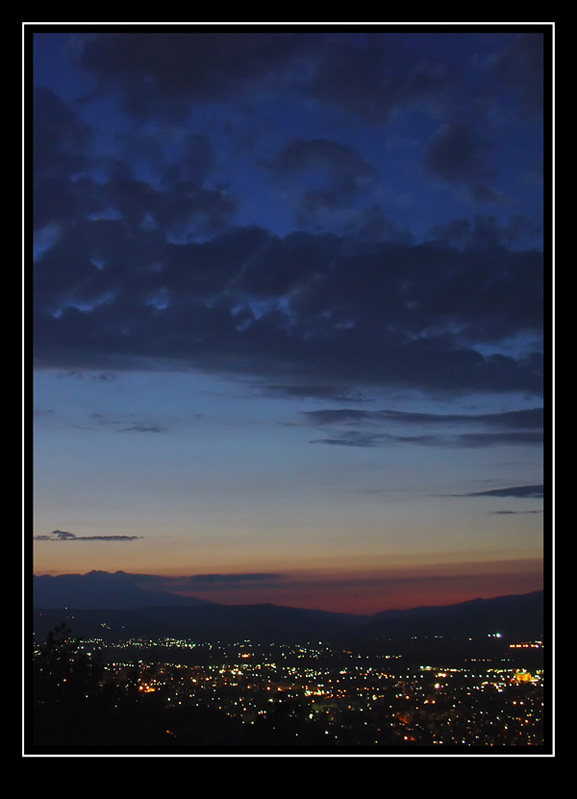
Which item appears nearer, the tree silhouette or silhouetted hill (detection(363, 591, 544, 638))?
the tree silhouette

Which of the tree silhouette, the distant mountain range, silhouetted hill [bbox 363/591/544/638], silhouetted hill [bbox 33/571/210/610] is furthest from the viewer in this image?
silhouetted hill [bbox 33/571/210/610]

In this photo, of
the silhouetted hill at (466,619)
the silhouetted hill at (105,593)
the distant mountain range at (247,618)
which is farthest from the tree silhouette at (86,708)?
the silhouetted hill at (466,619)

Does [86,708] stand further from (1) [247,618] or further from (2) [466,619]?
(2) [466,619]

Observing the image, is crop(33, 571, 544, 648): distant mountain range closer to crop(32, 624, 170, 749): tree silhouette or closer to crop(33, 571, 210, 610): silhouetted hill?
crop(33, 571, 210, 610): silhouetted hill

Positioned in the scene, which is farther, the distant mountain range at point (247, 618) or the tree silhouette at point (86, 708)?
the distant mountain range at point (247, 618)

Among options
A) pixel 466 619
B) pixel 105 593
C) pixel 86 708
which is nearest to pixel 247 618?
pixel 105 593

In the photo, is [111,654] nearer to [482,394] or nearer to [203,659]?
[203,659]

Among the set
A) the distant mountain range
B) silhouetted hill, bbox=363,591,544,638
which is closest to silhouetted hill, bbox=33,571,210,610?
the distant mountain range

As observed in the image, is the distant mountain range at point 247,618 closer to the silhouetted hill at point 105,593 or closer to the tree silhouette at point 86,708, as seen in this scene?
the silhouetted hill at point 105,593
